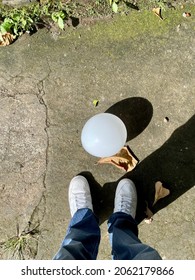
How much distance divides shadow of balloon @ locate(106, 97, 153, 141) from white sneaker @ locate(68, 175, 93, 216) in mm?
558

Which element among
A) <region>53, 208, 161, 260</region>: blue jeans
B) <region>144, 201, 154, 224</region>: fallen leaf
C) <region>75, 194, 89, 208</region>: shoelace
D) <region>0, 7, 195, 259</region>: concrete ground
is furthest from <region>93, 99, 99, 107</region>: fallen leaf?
<region>144, 201, 154, 224</region>: fallen leaf

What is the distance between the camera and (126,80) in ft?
12.1

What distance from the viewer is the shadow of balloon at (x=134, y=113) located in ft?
12.0

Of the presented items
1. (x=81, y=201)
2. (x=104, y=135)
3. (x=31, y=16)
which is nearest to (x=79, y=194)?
(x=81, y=201)

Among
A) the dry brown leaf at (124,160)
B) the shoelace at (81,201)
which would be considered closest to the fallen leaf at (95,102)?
the dry brown leaf at (124,160)

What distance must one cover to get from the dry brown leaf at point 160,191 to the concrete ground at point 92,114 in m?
0.04

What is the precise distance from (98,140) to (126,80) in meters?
0.69

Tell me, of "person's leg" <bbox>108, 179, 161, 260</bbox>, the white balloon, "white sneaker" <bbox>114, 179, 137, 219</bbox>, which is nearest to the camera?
"person's leg" <bbox>108, 179, 161, 260</bbox>

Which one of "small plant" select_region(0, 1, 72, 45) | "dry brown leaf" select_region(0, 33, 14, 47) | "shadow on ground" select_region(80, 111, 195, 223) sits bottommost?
"shadow on ground" select_region(80, 111, 195, 223)

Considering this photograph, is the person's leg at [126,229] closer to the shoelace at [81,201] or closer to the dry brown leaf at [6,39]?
the shoelace at [81,201]

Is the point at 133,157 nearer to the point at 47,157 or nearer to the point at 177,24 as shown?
the point at 47,157

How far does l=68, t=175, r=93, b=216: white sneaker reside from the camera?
3574 millimetres

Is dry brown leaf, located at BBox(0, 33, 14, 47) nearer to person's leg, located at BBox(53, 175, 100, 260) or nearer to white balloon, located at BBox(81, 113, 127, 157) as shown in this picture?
white balloon, located at BBox(81, 113, 127, 157)

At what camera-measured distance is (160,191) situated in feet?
Answer: 11.8
